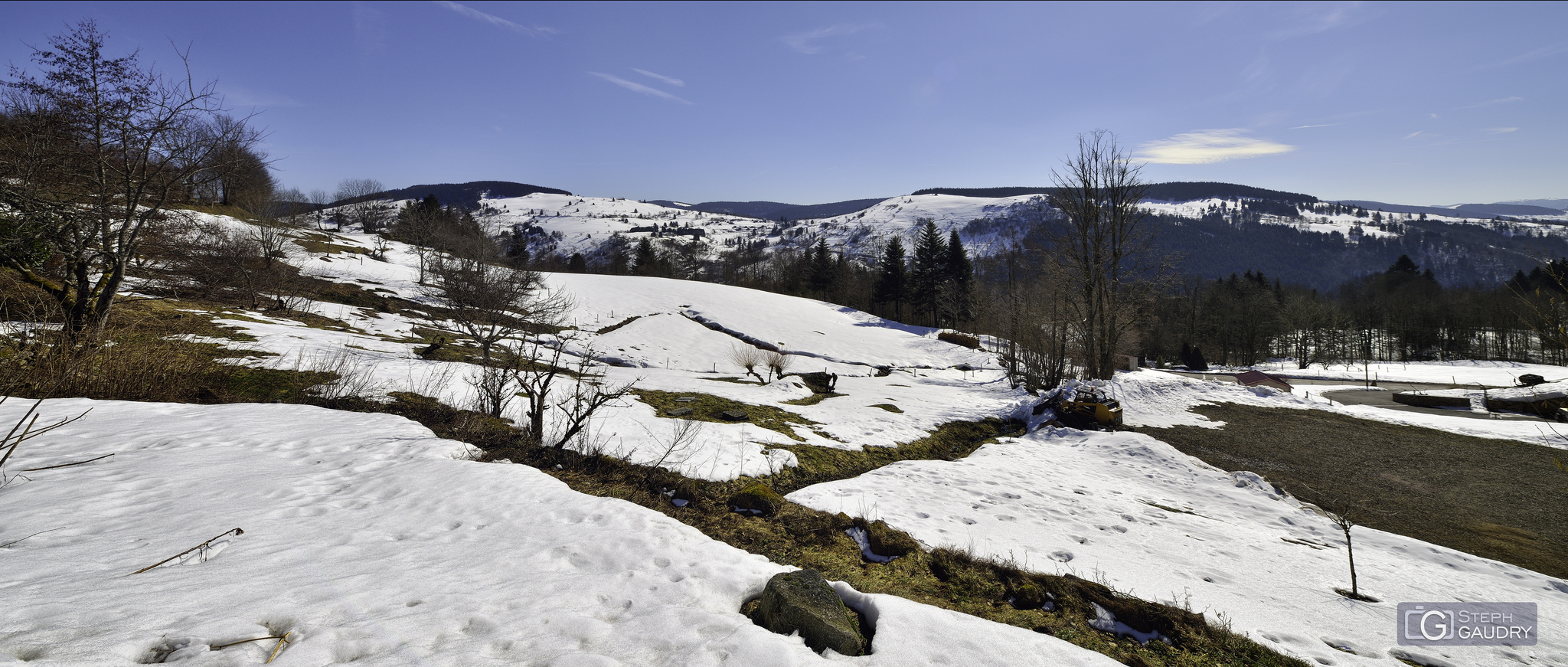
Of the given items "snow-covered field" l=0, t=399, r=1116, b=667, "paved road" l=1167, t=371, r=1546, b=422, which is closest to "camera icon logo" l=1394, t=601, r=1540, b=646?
"snow-covered field" l=0, t=399, r=1116, b=667

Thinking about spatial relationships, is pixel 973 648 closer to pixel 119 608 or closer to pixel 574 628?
pixel 574 628

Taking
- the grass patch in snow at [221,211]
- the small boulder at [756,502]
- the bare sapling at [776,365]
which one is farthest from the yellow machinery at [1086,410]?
the grass patch in snow at [221,211]

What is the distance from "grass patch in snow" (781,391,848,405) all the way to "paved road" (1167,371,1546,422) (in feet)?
64.3

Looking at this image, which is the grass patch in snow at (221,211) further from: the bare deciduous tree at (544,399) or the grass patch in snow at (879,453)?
the grass patch in snow at (879,453)

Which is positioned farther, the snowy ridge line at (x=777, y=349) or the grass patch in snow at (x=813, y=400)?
the snowy ridge line at (x=777, y=349)

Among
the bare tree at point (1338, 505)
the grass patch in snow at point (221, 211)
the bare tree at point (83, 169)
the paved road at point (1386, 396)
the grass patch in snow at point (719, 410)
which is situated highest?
the grass patch in snow at point (221, 211)

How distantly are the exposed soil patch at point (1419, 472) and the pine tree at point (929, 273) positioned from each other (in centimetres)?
3774

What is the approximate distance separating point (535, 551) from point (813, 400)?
1296 cm

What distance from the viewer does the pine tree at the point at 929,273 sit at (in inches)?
2077

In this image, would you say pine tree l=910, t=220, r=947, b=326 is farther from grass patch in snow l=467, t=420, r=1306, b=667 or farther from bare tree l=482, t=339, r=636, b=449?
grass patch in snow l=467, t=420, r=1306, b=667

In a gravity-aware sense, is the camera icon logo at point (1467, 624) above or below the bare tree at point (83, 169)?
below

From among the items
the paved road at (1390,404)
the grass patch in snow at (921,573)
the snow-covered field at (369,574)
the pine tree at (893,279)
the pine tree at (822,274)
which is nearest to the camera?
the snow-covered field at (369,574)

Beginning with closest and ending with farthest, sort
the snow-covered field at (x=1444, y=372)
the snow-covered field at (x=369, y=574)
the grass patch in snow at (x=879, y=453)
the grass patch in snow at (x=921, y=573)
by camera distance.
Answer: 1. the snow-covered field at (x=369, y=574)
2. the grass patch in snow at (x=921, y=573)
3. the grass patch in snow at (x=879, y=453)
4. the snow-covered field at (x=1444, y=372)

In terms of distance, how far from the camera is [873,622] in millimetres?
3695
